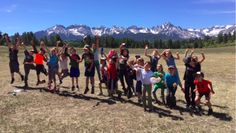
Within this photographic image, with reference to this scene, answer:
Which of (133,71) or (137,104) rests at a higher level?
(133,71)

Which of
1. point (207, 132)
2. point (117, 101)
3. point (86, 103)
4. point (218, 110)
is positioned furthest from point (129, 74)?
point (207, 132)

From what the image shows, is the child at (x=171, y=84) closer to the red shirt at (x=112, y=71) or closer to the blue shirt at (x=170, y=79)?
the blue shirt at (x=170, y=79)

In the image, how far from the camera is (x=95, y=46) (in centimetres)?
1981

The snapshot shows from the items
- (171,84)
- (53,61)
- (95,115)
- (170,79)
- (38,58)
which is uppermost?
(38,58)

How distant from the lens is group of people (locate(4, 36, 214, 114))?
16375 millimetres

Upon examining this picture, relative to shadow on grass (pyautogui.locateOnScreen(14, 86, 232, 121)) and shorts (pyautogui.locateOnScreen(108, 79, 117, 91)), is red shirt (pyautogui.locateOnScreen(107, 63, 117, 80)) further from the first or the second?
shadow on grass (pyautogui.locateOnScreen(14, 86, 232, 121))

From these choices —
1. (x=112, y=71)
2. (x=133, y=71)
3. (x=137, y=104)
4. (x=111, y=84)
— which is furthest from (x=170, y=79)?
(x=111, y=84)

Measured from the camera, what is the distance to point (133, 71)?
60.3ft

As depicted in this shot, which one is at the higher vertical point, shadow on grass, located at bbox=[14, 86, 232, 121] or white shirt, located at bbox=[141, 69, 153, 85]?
white shirt, located at bbox=[141, 69, 153, 85]

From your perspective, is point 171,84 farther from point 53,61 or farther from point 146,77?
point 53,61

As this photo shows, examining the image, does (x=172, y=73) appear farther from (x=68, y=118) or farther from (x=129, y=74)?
(x=68, y=118)

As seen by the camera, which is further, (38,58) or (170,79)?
(38,58)

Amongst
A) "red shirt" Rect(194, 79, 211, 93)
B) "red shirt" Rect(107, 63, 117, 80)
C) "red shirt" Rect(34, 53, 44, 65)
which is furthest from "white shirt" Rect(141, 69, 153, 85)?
"red shirt" Rect(34, 53, 44, 65)

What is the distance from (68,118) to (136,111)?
3.00 meters
